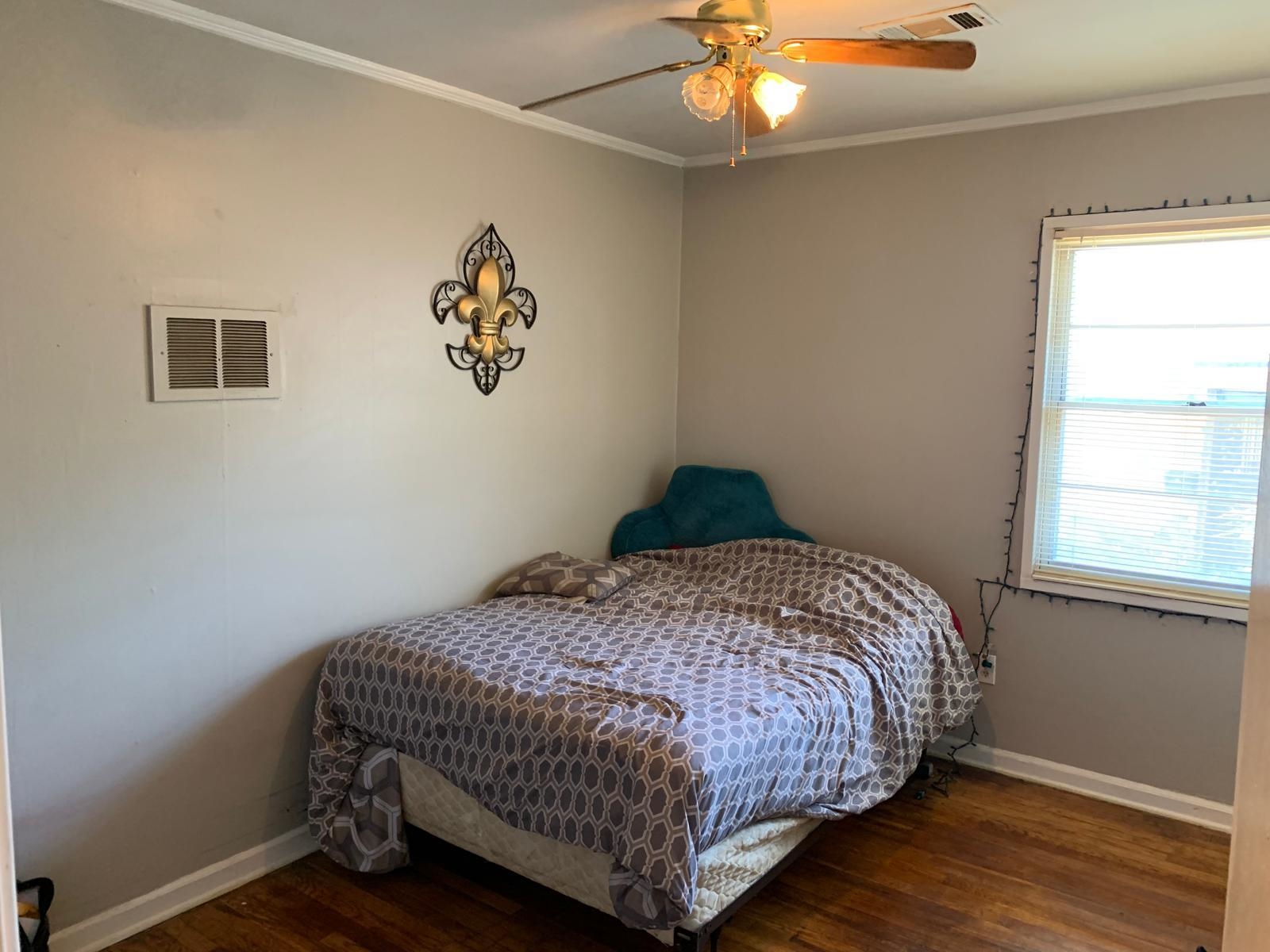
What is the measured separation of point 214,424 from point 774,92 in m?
1.77

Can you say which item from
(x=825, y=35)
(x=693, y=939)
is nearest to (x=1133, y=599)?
(x=693, y=939)

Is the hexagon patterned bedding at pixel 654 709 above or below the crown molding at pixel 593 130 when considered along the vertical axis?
below

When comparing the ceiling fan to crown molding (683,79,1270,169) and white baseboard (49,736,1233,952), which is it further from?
white baseboard (49,736,1233,952)

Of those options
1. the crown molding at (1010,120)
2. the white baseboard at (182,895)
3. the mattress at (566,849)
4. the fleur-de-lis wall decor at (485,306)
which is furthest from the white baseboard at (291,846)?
the crown molding at (1010,120)

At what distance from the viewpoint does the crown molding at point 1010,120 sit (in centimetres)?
315

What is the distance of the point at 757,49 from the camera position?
7.45 feet

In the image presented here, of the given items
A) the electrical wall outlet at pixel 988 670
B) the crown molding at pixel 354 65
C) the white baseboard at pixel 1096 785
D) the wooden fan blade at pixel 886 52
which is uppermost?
the crown molding at pixel 354 65

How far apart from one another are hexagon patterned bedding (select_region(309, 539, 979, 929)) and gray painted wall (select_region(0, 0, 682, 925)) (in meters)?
0.26

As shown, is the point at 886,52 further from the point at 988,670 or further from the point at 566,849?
the point at 988,670

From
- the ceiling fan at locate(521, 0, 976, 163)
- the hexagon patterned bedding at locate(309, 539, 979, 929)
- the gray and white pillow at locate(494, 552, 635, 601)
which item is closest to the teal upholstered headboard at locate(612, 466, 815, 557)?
the hexagon patterned bedding at locate(309, 539, 979, 929)

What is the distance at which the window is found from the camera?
10.5ft

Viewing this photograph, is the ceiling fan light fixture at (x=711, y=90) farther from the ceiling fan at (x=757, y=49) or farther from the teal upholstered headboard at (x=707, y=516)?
the teal upholstered headboard at (x=707, y=516)

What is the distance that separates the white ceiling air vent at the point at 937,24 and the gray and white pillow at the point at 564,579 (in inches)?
79.5

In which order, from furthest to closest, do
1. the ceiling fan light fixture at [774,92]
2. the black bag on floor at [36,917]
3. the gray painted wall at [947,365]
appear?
the gray painted wall at [947,365], the black bag on floor at [36,917], the ceiling fan light fixture at [774,92]
